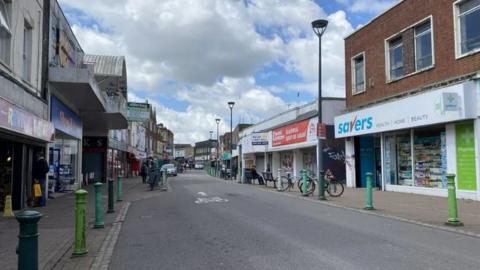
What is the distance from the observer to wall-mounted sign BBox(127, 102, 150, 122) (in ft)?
106

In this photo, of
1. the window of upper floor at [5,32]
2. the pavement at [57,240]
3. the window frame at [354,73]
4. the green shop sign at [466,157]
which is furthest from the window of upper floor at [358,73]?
the window of upper floor at [5,32]

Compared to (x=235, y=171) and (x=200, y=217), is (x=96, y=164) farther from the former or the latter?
(x=200, y=217)

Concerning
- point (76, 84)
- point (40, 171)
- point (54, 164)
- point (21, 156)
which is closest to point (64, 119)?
point (54, 164)

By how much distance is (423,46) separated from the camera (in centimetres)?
2023

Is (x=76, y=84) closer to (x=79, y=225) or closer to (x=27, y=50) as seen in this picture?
(x=27, y=50)

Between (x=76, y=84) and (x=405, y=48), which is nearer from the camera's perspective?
(x=76, y=84)

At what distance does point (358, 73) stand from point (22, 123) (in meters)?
17.9

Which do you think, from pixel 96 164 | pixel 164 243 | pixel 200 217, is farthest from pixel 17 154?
pixel 96 164

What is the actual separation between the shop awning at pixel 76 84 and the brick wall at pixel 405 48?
42.8ft

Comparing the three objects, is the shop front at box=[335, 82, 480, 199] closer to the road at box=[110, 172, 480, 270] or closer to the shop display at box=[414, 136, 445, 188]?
the shop display at box=[414, 136, 445, 188]

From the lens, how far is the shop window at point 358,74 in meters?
25.6

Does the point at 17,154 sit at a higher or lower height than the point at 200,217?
higher

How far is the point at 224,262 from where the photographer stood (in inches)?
291

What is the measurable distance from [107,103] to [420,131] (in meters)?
15.5
